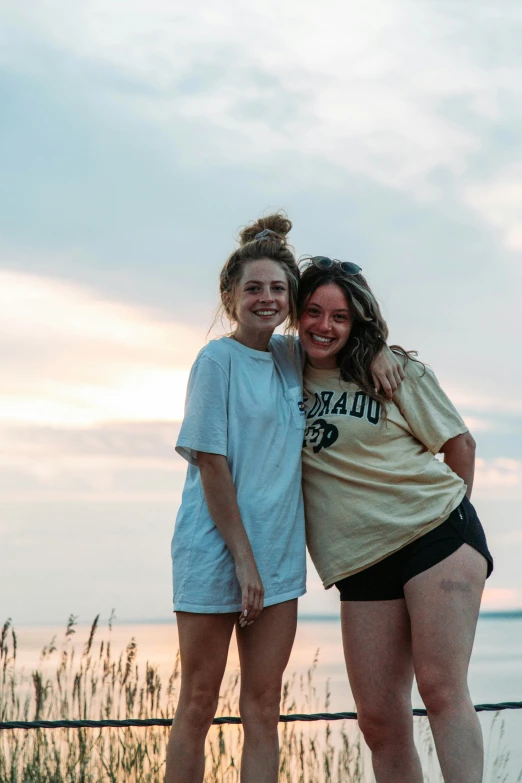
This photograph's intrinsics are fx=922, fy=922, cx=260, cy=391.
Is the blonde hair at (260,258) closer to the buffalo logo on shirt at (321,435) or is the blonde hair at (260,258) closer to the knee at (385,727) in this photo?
the buffalo logo on shirt at (321,435)

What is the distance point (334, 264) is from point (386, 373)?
1.27 ft

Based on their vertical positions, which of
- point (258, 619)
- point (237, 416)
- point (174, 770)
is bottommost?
point (174, 770)

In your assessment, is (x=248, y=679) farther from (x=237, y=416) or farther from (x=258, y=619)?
(x=237, y=416)

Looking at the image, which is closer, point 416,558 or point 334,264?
point 416,558

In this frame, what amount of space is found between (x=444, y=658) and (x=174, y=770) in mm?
764

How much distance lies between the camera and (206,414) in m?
2.44

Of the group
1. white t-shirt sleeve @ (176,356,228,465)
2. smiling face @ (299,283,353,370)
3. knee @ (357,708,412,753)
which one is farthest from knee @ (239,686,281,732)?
smiling face @ (299,283,353,370)

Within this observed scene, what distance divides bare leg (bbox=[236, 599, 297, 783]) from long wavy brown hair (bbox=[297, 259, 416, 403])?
0.71 metres

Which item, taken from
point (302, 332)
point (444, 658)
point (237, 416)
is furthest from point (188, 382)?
point (444, 658)

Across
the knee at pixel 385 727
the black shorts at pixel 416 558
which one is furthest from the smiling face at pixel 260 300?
the knee at pixel 385 727

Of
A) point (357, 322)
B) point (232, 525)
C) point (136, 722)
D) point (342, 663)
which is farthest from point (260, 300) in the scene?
point (342, 663)

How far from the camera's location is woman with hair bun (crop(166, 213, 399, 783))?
240 centimetres

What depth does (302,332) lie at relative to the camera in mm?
2736

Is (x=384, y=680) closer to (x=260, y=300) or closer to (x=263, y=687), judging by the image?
(x=263, y=687)
